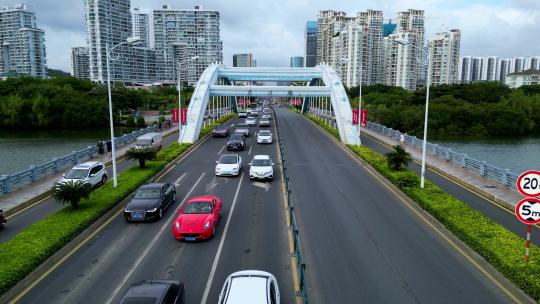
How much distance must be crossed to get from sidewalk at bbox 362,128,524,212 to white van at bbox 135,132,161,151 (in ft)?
77.9

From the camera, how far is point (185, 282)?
1205 centimetres

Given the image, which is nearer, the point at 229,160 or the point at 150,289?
the point at 150,289

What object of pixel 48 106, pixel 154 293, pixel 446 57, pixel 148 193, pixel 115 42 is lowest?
pixel 154 293

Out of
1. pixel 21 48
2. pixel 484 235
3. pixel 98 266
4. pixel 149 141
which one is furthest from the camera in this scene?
pixel 21 48

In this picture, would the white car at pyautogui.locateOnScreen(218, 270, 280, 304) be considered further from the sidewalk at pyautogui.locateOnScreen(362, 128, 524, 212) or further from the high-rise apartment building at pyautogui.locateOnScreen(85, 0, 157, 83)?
the high-rise apartment building at pyautogui.locateOnScreen(85, 0, 157, 83)

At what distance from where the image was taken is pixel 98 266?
13156mm

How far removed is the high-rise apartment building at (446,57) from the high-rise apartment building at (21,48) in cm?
18224

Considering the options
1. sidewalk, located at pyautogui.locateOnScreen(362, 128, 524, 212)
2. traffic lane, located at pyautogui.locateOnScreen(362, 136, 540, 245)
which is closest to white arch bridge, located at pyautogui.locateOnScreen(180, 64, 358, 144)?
sidewalk, located at pyautogui.locateOnScreen(362, 128, 524, 212)

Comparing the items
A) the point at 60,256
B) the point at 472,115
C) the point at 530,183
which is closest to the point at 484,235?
the point at 530,183

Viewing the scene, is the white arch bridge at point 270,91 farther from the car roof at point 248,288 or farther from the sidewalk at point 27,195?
the car roof at point 248,288

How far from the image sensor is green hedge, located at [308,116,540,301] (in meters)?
11.6

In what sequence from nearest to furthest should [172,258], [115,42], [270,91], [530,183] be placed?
[530,183] → [172,258] → [270,91] → [115,42]

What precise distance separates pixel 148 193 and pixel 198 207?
3.43 meters

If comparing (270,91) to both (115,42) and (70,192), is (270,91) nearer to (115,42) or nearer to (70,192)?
(70,192)
